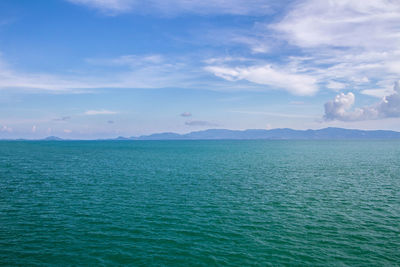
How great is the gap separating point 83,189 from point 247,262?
1504 inches

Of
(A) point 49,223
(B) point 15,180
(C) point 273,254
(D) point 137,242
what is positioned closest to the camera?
(C) point 273,254

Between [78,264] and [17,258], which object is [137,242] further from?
[17,258]

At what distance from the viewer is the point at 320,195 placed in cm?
4672

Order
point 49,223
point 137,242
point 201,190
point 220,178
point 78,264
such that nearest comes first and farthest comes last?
1. point 78,264
2. point 137,242
3. point 49,223
4. point 201,190
5. point 220,178

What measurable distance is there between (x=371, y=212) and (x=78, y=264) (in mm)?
37982

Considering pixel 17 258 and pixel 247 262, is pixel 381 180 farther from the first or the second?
pixel 17 258

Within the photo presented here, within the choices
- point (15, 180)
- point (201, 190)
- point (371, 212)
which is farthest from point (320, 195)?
point (15, 180)

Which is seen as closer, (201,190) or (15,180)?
(201,190)

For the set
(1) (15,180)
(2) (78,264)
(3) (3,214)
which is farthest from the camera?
(1) (15,180)

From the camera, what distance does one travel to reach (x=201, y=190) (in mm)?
50219

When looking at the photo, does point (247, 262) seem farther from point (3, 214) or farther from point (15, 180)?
point (15, 180)

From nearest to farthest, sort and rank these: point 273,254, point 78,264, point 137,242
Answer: point 78,264 → point 273,254 → point 137,242

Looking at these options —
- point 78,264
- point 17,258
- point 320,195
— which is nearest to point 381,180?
point 320,195

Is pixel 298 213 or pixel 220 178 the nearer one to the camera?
pixel 298 213
